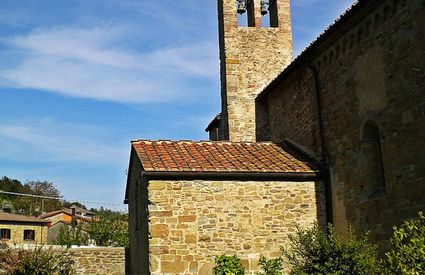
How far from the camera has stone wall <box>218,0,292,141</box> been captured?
1750 cm

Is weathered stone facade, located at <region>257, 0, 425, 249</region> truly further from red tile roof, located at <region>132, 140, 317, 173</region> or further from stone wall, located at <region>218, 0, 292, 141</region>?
stone wall, located at <region>218, 0, 292, 141</region>

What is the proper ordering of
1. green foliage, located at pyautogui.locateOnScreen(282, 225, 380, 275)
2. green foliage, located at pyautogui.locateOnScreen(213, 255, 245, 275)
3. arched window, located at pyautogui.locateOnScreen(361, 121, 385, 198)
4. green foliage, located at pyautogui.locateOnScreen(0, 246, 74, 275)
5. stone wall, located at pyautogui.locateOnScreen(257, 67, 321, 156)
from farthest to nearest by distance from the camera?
green foliage, located at pyautogui.locateOnScreen(0, 246, 74, 275), stone wall, located at pyautogui.locateOnScreen(257, 67, 321, 156), green foliage, located at pyautogui.locateOnScreen(213, 255, 245, 275), arched window, located at pyautogui.locateOnScreen(361, 121, 385, 198), green foliage, located at pyautogui.locateOnScreen(282, 225, 380, 275)

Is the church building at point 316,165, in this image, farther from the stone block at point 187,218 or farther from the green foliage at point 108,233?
the green foliage at point 108,233

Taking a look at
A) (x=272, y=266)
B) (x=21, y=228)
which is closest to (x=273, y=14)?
(x=272, y=266)

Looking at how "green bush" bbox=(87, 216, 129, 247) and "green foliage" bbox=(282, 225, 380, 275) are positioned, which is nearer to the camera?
"green foliage" bbox=(282, 225, 380, 275)

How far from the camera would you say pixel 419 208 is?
873cm

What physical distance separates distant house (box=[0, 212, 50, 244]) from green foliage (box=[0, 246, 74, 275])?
25608 mm

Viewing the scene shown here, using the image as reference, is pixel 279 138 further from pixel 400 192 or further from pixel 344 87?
pixel 400 192

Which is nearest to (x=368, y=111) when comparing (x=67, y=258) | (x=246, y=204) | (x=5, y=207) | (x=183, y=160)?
(x=246, y=204)

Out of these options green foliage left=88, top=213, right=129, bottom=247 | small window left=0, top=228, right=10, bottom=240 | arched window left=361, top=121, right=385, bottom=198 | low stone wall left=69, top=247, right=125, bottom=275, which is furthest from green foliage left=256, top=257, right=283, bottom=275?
small window left=0, top=228, right=10, bottom=240

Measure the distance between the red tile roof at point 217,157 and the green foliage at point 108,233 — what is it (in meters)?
20.2

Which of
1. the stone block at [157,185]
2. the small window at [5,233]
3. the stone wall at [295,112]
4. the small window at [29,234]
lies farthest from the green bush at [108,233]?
the stone block at [157,185]

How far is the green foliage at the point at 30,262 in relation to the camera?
15867mm

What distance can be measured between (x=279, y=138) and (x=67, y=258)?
344 inches
